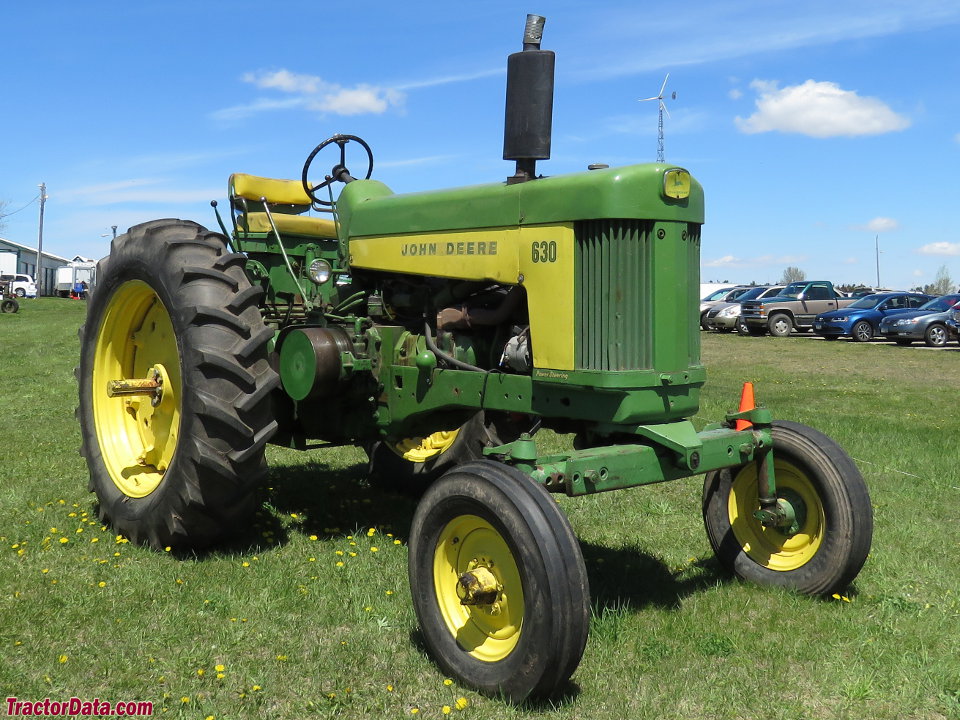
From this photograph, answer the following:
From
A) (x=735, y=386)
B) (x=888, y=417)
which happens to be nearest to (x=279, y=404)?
(x=888, y=417)

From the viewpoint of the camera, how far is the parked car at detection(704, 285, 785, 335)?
91.0ft

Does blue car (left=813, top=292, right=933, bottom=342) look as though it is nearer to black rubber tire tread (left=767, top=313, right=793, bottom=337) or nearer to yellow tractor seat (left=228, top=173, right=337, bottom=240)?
black rubber tire tread (left=767, top=313, right=793, bottom=337)

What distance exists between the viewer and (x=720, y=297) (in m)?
32.0

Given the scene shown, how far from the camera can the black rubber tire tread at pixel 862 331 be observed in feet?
80.5

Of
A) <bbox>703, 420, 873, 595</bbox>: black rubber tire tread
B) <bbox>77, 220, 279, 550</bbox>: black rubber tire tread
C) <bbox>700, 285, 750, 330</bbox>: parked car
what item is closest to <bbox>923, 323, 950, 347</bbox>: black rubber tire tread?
<bbox>700, 285, 750, 330</bbox>: parked car

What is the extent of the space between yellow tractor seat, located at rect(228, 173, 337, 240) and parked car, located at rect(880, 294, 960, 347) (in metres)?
20.4

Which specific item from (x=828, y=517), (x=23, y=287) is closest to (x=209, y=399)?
(x=828, y=517)

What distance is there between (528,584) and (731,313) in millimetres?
25820

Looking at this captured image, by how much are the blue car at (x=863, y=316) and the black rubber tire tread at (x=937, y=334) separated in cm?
101

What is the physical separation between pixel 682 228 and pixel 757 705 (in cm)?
197

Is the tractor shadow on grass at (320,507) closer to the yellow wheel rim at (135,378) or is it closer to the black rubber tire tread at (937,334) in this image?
the yellow wheel rim at (135,378)

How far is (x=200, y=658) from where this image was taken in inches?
144

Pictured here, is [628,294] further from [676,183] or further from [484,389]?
[484,389]

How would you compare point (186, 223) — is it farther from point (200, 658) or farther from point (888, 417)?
point (888, 417)
